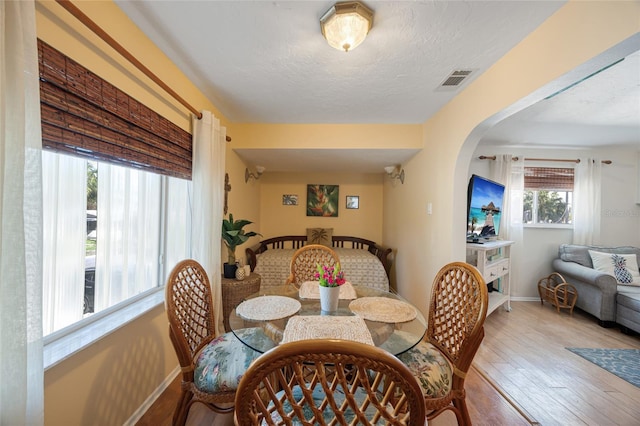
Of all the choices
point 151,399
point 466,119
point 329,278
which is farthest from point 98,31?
point 466,119

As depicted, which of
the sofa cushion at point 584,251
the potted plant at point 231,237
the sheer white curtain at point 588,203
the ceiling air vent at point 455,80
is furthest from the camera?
the sheer white curtain at point 588,203

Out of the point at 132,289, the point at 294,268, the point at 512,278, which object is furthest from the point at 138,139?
the point at 512,278

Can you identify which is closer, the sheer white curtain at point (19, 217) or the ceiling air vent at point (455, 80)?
the sheer white curtain at point (19, 217)

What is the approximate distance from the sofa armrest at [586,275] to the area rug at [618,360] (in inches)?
29.4

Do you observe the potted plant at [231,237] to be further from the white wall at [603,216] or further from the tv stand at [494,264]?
the white wall at [603,216]

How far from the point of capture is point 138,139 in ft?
4.61

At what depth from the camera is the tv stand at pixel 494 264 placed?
2.80 metres

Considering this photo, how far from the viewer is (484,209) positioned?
3.19 meters

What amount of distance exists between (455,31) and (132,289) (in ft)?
8.61

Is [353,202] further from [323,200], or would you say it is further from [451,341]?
[451,341]

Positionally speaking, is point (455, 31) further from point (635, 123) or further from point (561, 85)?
point (635, 123)

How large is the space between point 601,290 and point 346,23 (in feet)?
13.5

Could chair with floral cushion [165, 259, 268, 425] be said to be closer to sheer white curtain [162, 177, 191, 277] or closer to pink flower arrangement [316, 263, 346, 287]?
pink flower arrangement [316, 263, 346, 287]

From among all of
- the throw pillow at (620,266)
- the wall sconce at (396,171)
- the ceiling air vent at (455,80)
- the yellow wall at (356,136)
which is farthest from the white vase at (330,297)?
the throw pillow at (620,266)
